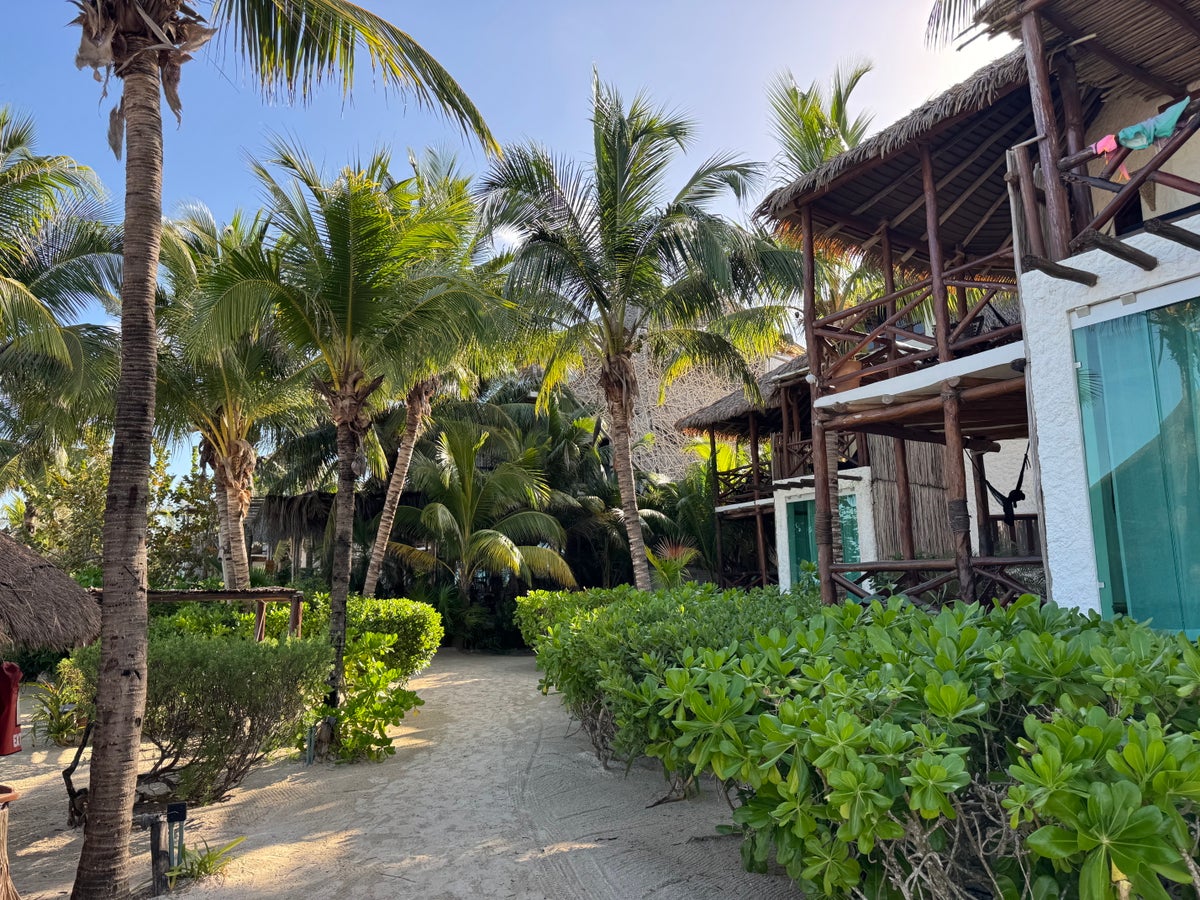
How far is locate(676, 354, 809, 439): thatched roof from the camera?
596 inches

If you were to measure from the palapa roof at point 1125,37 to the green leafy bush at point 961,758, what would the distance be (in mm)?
4635

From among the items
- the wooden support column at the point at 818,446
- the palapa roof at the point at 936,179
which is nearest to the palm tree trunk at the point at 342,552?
the wooden support column at the point at 818,446

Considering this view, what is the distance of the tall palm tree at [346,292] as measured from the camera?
7.89m

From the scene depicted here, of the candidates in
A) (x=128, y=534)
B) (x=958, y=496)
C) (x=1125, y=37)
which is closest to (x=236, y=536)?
(x=128, y=534)

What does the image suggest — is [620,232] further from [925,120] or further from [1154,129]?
[1154,129]

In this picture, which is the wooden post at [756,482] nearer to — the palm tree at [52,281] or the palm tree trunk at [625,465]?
the palm tree trunk at [625,465]

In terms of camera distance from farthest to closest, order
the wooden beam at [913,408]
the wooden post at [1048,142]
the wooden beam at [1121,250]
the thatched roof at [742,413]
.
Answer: the thatched roof at [742,413]
the wooden beam at [913,408]
the wooden post at [1048,142]
the wooden beam at [1121,250]

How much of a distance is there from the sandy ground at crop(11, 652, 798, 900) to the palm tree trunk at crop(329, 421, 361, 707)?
1068 millimetres

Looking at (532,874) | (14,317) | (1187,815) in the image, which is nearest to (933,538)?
(532,874)

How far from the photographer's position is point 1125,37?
608 cm

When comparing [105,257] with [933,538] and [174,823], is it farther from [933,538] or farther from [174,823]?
[933,538]

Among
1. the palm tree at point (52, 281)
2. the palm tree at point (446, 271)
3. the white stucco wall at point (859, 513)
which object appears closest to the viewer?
the palm tree at point (446, 271)

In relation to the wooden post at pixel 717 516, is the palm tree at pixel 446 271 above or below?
above

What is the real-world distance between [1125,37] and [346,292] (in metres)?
7.16
